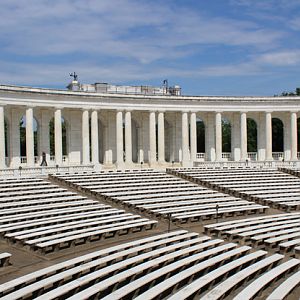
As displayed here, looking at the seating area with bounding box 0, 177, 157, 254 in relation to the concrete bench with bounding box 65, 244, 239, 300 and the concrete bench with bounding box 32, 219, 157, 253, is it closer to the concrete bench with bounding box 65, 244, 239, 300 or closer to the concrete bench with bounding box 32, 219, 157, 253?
the concrete bench with bounding box 32, 219, 157, 253

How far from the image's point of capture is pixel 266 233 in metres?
26.8

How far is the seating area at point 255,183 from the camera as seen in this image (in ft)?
125

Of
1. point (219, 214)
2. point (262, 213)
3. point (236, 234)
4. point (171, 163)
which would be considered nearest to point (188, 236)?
point (236, 234)

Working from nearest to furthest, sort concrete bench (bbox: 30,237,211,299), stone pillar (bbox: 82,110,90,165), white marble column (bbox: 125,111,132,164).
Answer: concrete bench (bbox: 30,237,211,299) < stone pillar (bbox: 82,110,90,165) < white marble column (bbox: 125,111,132,164)

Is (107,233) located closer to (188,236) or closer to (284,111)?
(188,236)

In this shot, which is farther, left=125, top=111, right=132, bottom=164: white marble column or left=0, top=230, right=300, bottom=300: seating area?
left=125, top=111, right=132, bottom=164: white marble column

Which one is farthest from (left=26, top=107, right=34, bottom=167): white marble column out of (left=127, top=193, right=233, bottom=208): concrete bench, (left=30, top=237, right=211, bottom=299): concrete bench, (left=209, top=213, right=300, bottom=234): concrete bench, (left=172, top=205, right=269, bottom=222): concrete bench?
(left=30, top=237, right=211, bottom=299): concrete bench

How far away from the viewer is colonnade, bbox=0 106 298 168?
172ft

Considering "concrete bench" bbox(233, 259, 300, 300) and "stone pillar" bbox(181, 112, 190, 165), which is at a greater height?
"stone pillar" bbox(181, 112, 190, 165)

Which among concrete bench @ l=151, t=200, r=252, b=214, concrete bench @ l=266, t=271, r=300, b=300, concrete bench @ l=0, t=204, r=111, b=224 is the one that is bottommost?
concrete bench @ l=266, t=271, r=300, b=300

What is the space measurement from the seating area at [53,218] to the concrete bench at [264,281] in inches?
388

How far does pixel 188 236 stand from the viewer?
81.9 feet

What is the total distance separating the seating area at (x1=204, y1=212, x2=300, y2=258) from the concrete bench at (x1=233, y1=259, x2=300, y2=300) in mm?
3422

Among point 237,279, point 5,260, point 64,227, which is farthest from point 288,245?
point 5,260
